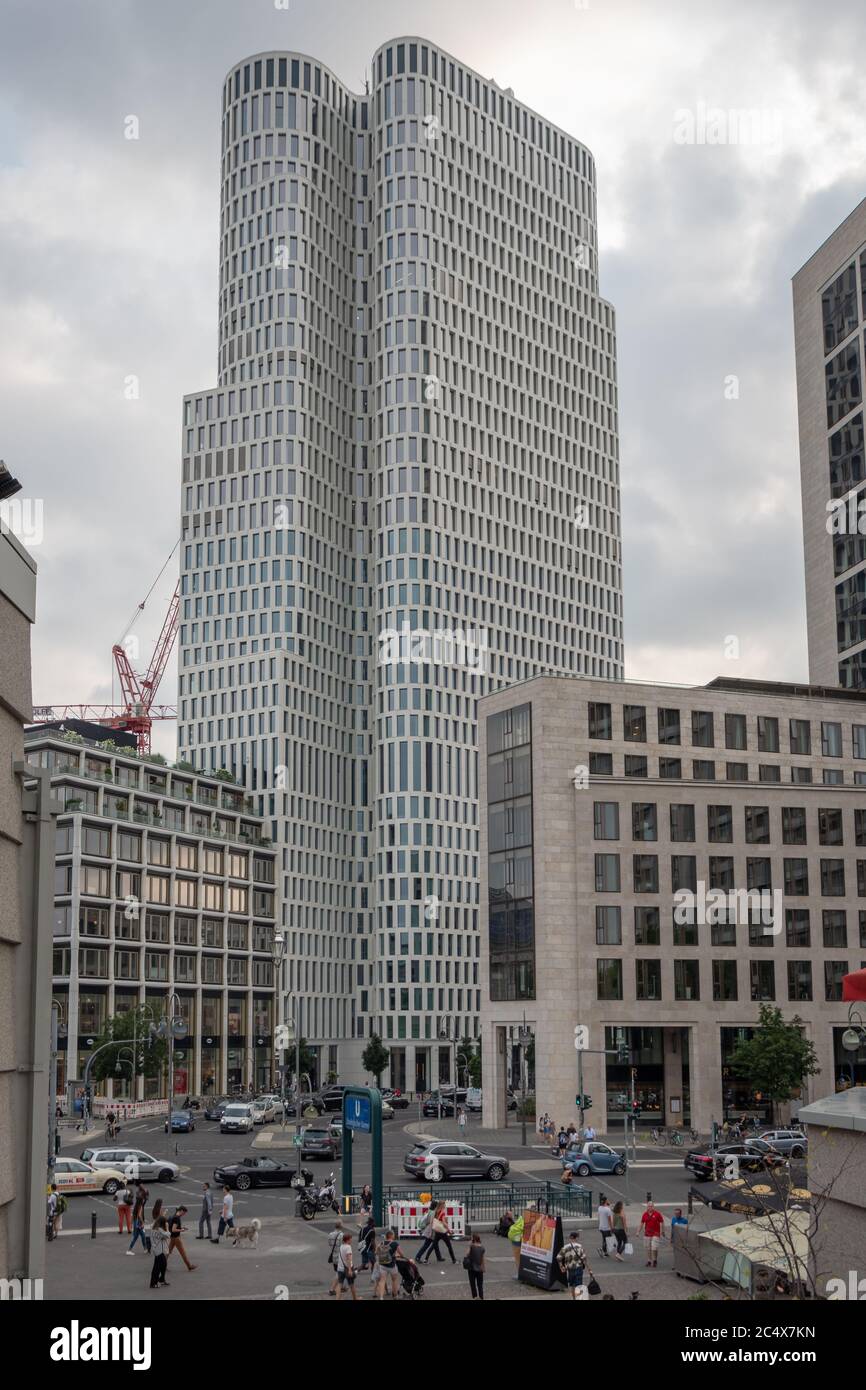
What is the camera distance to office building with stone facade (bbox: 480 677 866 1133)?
84.1 meters

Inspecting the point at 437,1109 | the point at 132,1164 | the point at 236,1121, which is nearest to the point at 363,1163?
the point at 132,1164

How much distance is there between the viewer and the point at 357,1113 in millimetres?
46281

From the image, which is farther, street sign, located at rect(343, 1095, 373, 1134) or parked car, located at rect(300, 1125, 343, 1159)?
parked car, located at rect(300, 1125, 343, 1159)

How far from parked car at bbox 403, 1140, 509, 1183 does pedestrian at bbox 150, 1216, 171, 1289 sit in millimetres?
22537

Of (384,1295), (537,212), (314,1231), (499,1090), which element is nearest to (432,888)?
(499,1090)

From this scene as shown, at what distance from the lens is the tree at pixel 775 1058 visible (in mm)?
76000

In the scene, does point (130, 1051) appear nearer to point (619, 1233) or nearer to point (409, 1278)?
point (619, 1233)

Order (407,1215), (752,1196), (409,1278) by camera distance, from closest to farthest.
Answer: (409,1278)
(752,1196)
(407,1215)

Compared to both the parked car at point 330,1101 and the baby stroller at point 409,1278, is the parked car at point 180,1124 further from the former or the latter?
the baby stroller at point 409,1278

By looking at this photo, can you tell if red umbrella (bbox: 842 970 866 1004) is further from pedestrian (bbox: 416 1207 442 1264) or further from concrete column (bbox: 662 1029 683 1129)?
concrete column (bbox: 662 1029 683 1129)

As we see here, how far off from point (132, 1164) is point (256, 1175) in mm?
5250

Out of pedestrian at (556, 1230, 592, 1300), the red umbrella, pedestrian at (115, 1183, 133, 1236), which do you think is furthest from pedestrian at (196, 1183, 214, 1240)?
the red umbrella
